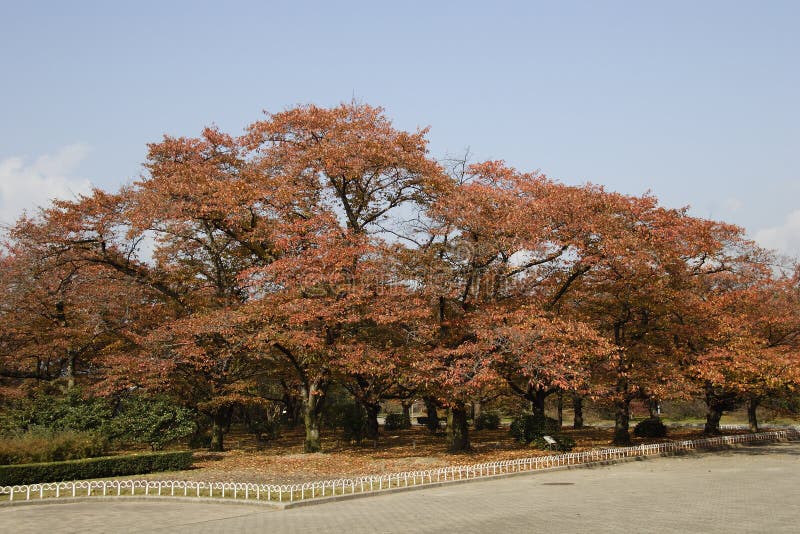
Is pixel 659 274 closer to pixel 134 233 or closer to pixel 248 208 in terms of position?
pixel 248 208

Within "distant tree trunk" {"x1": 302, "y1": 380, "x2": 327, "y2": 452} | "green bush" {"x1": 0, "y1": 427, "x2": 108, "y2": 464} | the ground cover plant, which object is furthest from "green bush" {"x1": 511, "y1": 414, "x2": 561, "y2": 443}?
"green bush" {"x1": 0, "y1": 427, "x2": 108, "y2": 464}

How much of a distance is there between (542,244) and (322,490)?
12812 millimetres

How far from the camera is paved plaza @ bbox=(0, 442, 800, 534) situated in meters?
11.6

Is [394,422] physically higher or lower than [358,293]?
lower

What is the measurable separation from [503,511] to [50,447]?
50.3ft

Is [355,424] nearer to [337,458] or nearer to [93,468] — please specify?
[337,458]

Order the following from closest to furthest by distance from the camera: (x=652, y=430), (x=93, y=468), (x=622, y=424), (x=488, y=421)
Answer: (x=93, y=468), (x=622, y=424), (x=652, y=430), (x=488, y=421)

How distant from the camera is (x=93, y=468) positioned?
1917 cm

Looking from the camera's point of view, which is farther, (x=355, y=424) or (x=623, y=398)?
(x=355, y=424)

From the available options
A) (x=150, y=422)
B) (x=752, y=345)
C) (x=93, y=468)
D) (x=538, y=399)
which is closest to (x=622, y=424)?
(x=538, y=399)

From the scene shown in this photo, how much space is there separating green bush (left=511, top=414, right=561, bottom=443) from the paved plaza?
335 inches

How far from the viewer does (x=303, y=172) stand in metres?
26.4

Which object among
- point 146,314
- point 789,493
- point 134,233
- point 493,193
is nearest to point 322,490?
point 789,493

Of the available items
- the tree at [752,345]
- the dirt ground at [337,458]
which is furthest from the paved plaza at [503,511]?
the tree at [752,345]
